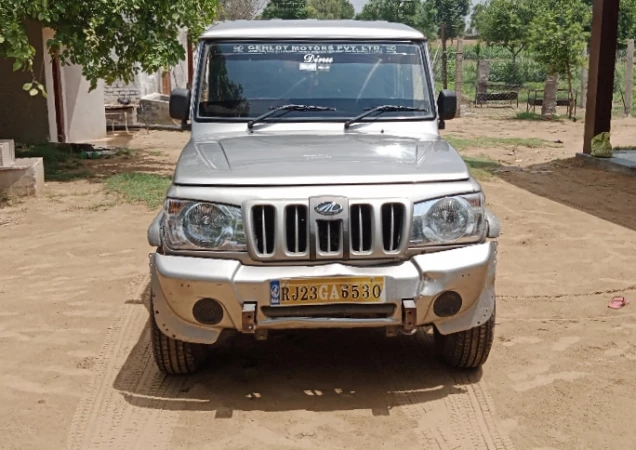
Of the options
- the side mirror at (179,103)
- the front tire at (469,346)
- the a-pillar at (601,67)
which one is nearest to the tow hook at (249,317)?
the front tire at (469,346)

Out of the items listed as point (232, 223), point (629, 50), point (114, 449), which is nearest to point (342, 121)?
point (232, 223)

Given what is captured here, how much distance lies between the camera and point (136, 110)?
66.8 ft

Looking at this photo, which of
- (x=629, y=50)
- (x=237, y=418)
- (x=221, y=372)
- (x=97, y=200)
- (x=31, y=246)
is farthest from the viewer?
(x=629, y=50)

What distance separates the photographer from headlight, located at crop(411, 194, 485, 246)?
389 cm

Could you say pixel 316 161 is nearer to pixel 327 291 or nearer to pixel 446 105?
pixel 327 291

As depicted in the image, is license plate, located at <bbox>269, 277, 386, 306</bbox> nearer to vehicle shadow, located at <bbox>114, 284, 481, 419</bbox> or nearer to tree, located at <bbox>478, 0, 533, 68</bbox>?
vehicle shadow, located at <bbox>114, 284, 481, 419</bbox>

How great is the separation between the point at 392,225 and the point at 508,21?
39903 millimetres

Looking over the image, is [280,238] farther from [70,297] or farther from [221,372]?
[70,297]

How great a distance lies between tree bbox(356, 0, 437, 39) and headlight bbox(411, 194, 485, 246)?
218 ft

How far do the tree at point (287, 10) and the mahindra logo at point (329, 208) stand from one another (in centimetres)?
6228

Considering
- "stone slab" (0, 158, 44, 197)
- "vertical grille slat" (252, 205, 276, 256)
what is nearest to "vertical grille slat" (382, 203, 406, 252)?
"vertical grille slat" (252, 205, 276, 256)

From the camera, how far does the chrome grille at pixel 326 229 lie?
3811 millimetres

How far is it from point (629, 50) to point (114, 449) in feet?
70.5

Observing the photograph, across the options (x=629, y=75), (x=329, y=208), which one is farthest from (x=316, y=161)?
(x=629, y=75)
